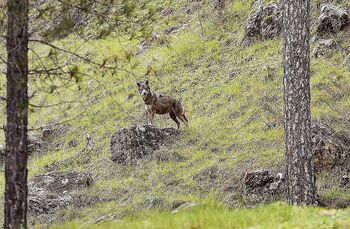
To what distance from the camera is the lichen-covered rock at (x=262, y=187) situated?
1273 cm

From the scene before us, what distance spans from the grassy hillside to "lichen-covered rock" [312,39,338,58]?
0.82 feet

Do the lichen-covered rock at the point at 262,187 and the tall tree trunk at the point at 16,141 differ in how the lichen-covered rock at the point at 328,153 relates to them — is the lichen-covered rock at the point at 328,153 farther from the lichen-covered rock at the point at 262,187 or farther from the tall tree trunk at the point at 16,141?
the tall tree trunk at the point at 16,141

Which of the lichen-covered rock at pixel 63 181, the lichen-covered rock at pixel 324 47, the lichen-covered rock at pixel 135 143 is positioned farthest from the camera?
the lichen-covered rock at pixel 324 47

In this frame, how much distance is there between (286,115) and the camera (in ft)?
36.5

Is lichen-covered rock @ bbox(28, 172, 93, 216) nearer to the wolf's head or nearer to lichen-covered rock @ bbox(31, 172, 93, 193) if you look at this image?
lichen-covered rock @ bbox(31, 172, 93, 193)

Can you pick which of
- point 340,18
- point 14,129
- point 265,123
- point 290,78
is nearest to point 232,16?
point 340,18

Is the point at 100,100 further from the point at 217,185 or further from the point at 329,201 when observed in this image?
the point at 329,201

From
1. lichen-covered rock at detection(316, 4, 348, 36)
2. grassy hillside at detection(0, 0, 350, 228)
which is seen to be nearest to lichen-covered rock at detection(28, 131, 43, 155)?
grassy hillside at detection(0, 0, 350, 228)

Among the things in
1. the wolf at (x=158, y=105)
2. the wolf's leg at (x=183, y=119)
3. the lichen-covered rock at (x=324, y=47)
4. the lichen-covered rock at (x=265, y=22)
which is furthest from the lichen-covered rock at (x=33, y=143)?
the lichen-covered rock at (x=324, y=47)

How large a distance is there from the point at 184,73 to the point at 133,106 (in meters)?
2.61

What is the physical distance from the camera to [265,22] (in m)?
23.1

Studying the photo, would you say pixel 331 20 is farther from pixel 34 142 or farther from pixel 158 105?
pixel 34 142

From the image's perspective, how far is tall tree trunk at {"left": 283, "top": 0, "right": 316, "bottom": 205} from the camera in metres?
11.0

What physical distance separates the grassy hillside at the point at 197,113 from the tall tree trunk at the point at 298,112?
127 cm
